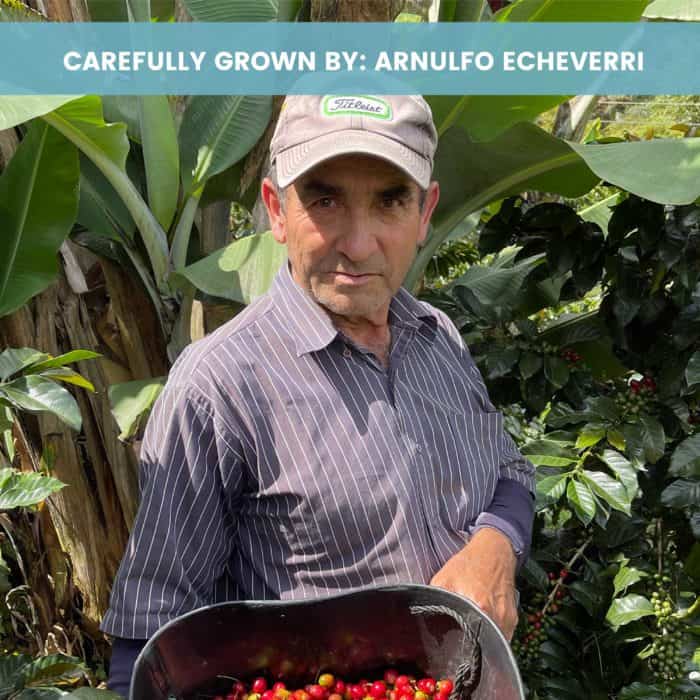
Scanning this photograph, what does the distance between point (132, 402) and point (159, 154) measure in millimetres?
610

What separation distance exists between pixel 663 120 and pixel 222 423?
10538mm

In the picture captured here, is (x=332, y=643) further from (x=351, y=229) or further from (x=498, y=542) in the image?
(x=351, y=229)

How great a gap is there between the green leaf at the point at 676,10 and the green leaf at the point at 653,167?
41 centimetres

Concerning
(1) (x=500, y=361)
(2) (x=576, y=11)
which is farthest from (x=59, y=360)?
(2) (x=576, y=11)

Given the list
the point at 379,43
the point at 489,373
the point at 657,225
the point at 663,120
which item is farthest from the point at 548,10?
the point at 663,120

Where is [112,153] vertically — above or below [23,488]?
above

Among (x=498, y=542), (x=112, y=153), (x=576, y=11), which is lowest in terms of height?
(x=498, y=542)

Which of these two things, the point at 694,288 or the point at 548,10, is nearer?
the point at 694,288

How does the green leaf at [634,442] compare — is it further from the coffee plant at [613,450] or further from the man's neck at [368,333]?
the man's neck at [368,333]

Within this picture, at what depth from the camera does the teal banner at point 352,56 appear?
A: 7.09 ft

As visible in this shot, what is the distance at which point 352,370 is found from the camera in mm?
1347

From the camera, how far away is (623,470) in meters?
1.89

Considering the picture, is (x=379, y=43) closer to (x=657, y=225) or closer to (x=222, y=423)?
(x=657, y=225)

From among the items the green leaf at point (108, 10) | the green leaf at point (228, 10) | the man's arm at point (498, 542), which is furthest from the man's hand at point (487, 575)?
the green leaf at point (108, 10)
